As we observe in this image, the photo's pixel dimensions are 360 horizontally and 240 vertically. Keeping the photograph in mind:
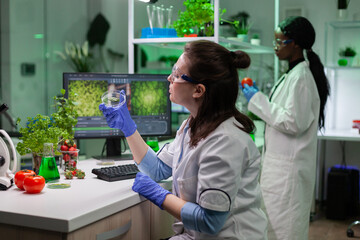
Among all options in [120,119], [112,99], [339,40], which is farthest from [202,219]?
[339,40]

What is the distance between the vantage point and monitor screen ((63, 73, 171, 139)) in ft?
7.74

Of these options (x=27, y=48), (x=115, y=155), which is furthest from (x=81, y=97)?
(x=27, y=48)

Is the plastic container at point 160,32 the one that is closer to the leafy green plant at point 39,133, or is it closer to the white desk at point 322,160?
the leafy green plant at point 39,133

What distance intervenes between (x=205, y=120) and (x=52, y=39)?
4192 mm

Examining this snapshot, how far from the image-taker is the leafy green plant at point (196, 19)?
272 centimetres

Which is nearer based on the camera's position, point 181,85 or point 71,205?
point 71,205

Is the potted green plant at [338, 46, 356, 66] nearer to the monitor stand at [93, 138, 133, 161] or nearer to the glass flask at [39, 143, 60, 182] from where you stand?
the monitor stand at [93, 138, 133, 161]

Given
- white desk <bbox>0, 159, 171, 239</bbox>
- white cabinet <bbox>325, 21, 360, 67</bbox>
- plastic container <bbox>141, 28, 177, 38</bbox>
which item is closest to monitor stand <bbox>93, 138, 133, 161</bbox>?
white desk <bbox>0, 159, 171, 239</bbox>

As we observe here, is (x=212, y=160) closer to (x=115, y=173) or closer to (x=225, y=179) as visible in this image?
(x=225, y=179)

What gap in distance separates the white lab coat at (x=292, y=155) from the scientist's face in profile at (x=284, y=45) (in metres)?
0.17

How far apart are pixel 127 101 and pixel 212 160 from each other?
1125 mm

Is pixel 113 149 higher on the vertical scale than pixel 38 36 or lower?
lower

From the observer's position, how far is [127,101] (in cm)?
246

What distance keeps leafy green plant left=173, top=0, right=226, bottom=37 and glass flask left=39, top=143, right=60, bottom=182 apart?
1.30m
